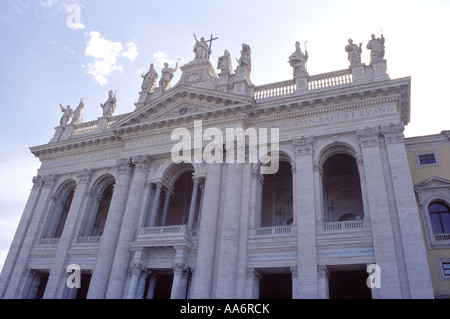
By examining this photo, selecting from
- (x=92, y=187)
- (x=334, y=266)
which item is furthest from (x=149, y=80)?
(x=334, y=266)

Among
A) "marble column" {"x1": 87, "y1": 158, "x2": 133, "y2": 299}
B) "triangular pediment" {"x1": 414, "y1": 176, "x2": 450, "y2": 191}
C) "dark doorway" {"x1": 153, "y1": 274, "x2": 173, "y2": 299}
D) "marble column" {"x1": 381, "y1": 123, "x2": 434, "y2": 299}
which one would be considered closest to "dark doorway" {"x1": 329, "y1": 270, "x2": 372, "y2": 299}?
Result: "marble column" {"x1": 381, "y1": 123, "x2": 434, "y2": 299}

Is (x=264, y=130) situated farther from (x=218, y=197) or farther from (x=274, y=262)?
(x=274, y=262)

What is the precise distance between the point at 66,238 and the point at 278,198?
15.9m

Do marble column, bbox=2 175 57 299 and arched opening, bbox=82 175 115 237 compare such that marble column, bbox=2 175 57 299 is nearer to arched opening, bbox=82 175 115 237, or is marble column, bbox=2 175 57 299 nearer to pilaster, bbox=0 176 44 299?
pilaster, bbox=0 176 44 299

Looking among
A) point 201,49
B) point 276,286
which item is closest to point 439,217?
point 276,286

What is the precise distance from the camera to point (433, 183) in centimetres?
2406

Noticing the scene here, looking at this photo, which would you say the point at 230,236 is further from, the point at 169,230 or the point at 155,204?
the point at 155,204

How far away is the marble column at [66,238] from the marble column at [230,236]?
12333 mm

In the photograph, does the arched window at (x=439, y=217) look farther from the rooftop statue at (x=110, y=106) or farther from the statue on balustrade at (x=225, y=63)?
the rooftop statue at (x=110, y=106)

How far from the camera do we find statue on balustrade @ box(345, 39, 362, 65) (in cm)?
2609

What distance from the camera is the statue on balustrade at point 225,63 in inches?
1176

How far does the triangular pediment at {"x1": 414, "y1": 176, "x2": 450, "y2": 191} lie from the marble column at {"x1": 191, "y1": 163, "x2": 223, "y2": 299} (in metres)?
12.4

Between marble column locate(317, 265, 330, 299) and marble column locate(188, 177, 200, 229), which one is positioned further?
marble column locate(188, 177, 200, 229)

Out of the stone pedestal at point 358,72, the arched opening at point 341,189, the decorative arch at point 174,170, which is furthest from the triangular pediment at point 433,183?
the decorative arch at point 174,170
